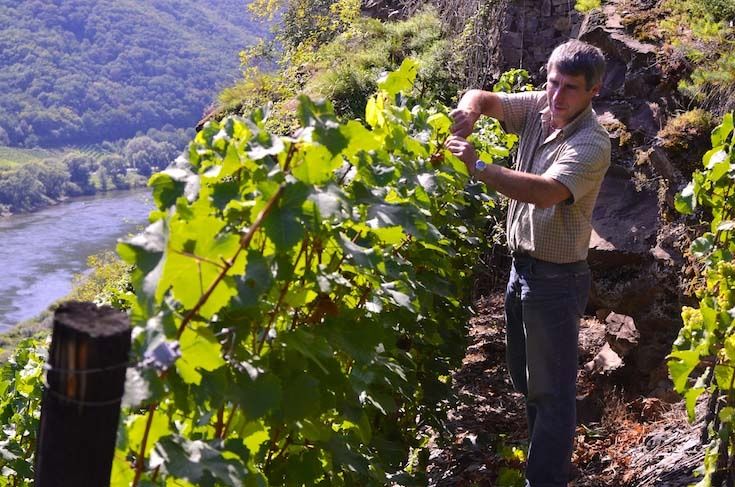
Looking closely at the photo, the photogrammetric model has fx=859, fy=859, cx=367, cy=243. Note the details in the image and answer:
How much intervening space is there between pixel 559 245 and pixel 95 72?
10775 cm

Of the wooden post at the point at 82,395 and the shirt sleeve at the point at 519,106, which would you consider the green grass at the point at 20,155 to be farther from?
the wooden post at the point at 82,395

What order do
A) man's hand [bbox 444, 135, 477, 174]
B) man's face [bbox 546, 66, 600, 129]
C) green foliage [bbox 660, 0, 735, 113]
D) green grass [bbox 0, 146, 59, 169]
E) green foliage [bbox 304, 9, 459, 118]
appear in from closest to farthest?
man's hand [bbox 444, 135, 477, 174], man's face [bbox 546, 66, 600, 129], green foliage [bbox 660, 0, 735, 113], green foliage [bbox 304, 9, 459, 118], green grass [bbox 0, 146, 59, 169]

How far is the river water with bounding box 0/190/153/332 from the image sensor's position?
6112cm

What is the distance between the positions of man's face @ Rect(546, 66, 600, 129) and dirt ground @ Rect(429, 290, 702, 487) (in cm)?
138

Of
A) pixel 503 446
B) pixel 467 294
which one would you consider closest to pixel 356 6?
pixel 467 294

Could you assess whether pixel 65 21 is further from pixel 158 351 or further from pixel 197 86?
pixel 158 351

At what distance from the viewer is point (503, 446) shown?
4320 millimetres

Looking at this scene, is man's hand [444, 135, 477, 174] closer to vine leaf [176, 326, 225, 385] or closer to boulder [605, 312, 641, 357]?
vine leaf [176, 326, 225, 385]

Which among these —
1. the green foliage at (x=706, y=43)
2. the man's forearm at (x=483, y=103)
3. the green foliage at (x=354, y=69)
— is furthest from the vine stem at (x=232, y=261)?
the green foliage at (x=354, y=69)

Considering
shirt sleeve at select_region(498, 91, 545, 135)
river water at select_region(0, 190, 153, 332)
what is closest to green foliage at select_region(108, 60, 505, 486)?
shirt sleeve at select_region(498, 91, 545, 135)

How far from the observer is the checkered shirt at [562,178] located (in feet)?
9.47

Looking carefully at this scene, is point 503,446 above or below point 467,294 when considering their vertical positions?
below

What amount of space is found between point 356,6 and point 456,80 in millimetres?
5036

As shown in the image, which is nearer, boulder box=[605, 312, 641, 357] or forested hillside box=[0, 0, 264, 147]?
boulder box=[605, 312, 641, 357]
